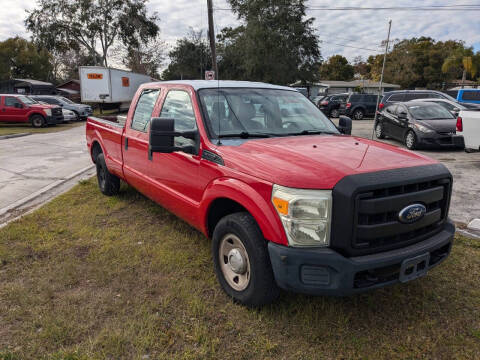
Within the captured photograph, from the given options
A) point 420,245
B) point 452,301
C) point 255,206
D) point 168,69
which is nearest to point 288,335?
point 255,206

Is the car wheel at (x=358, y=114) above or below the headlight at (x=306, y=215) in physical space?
below

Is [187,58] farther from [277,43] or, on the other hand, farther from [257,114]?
[257,114]

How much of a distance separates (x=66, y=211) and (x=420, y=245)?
15.7 ft

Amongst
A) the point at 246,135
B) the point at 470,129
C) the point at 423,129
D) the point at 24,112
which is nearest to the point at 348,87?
the point at 24,112

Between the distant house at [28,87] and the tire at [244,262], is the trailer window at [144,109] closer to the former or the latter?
the tire at [244,262]

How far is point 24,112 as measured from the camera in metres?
19.8

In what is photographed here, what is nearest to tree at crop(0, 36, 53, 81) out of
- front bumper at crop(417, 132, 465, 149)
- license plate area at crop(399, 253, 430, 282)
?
front bumper at crop(417, 132, 465, 149)

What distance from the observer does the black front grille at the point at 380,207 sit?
2398mm

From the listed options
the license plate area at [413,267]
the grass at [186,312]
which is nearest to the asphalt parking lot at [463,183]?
the grass at [186,312]

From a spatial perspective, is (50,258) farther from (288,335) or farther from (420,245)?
(420,245)

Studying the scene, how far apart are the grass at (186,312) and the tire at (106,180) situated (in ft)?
5.85

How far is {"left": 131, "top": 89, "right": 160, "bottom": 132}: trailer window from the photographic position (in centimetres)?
450

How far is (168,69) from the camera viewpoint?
57438mm

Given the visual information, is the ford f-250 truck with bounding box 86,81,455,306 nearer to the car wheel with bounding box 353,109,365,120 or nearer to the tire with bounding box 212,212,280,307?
the tire with bounding box 212,212,280,307
